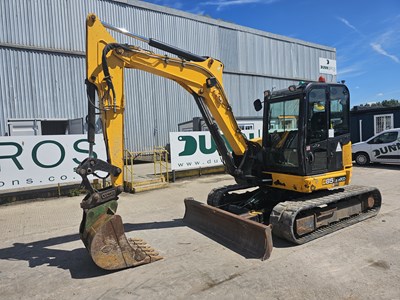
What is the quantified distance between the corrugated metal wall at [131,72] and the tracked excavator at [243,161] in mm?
14151

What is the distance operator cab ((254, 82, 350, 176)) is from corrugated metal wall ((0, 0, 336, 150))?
14657 millimetres

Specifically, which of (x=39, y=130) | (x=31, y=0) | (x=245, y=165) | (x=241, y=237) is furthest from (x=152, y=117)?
(x=241, y=237)

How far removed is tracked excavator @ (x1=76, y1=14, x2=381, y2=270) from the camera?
188 inches

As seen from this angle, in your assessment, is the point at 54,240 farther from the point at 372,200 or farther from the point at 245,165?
the point at 372,200

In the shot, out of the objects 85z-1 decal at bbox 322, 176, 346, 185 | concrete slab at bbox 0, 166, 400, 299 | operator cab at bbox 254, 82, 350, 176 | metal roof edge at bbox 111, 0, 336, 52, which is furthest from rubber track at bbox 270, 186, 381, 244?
metal roof edge at bbox 111, 0, 336, 52

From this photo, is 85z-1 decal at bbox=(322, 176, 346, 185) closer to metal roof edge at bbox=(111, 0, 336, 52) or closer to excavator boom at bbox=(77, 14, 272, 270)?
excavator boom at bbox=(77, 14, 272, 270)

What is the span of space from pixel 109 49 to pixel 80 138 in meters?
6.18

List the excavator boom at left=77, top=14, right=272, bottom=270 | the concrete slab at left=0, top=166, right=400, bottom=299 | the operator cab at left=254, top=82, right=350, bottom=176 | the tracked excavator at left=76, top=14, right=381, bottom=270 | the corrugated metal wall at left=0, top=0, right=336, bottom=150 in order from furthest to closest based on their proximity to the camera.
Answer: the corrugated metal wall at left=0, top=0, right=336, bottom=150 → the operator cab at left=254, top=82, right=350, bottom=176 → the tracked excavator at left=76, top=14, right=381, bottom=270 → the excavator boom at left=77, top=14, right=272, bottom=270 → the concrete slab at left=0, top=166, right=400, bottom=299

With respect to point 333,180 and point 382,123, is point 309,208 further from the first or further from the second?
point 382,123

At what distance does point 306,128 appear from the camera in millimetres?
5789

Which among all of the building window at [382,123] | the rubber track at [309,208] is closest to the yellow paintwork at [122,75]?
the rubber track at [309,208]

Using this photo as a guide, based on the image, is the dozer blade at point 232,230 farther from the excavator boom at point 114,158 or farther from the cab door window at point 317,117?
the cab door window at point 317,117

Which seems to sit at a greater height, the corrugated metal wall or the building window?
the corrugated metal wall

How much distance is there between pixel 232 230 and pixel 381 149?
12.5 m
